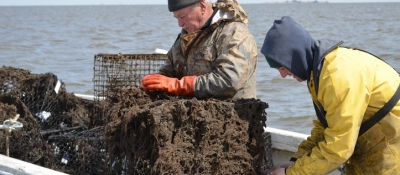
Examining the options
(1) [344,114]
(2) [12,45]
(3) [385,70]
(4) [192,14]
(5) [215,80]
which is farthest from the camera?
(2) [12,45]

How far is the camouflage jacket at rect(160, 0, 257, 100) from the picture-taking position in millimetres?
3926

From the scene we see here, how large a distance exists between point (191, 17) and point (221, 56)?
0.39m

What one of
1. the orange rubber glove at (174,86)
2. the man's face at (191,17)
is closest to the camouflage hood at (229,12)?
the man's face at (191,17)

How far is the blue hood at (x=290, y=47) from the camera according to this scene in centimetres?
310

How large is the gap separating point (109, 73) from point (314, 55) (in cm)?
321

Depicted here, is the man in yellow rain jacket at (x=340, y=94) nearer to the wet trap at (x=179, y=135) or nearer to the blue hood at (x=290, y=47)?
the blue hood at (x=290, y=47)

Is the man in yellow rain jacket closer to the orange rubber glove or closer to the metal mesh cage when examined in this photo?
the orange rubber glove

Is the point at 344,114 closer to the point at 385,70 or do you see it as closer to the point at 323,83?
the point at 323,83

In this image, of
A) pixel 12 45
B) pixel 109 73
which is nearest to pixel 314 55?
pixel 109 73

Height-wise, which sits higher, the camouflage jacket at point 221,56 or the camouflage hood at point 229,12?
the camouflage hood at point 229,12

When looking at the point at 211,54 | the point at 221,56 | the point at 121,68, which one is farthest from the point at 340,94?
the point at 121,68

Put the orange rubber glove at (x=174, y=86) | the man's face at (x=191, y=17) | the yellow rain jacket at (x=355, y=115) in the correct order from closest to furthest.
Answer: the yellow rain jacket at (x=355, y=115)
the orange rubber glove at (x=174, y=86)
the man's face at (x=191, y=17)

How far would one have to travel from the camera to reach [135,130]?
3.52 meters

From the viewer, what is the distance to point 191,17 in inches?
166
